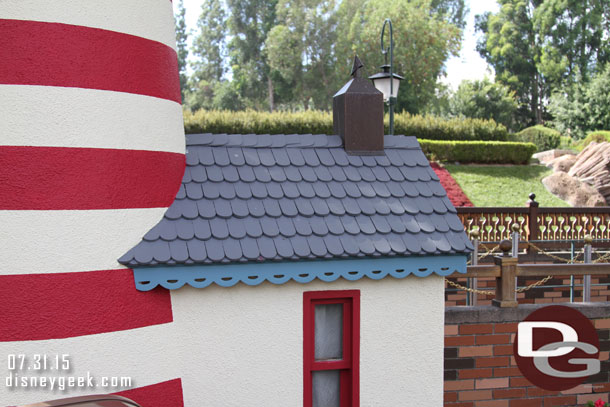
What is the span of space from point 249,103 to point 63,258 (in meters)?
50.0

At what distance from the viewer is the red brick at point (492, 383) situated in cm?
564

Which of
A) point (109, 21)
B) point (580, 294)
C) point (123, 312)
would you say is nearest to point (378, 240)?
point (123, 312)

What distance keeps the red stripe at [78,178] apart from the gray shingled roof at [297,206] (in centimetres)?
34

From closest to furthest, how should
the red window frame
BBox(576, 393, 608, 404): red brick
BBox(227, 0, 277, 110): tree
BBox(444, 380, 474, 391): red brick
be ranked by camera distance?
the red window frame → BBox(444, 380, 474, 391): red brick → BBox(576, 393, 608, 404): red brick → BBox(227, 0, 277, 110): tree

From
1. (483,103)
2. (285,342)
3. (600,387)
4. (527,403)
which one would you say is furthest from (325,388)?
(483,103)

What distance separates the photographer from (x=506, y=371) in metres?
5.70

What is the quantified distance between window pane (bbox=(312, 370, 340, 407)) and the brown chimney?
A: 7.01 ft

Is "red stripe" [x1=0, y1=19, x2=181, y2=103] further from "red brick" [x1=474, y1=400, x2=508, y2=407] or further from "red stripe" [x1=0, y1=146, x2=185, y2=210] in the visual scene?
"red brick" [x1=474, y1=400, x2=508, y2=407]

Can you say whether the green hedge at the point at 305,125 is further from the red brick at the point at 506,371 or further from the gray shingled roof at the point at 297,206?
the red brick at the point at 506,371

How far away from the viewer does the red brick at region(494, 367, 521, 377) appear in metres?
5.68

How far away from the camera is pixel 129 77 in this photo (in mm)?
4223

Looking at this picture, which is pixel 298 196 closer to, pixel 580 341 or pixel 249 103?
pixel 580 341

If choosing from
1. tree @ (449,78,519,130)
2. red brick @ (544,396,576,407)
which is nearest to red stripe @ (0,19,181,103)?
red brick @ (544,396,576,407)

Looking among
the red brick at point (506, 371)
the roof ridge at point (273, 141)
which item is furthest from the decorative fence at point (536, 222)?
the roof ridge at point (273, 141)
